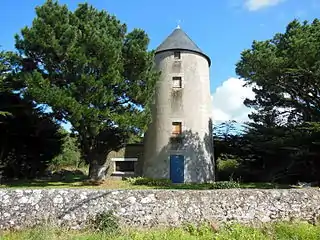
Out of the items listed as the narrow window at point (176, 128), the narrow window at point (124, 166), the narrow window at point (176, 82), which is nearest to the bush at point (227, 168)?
the narrow window at point (176, 128)

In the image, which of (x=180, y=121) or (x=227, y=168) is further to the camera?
(x=227, y=168)

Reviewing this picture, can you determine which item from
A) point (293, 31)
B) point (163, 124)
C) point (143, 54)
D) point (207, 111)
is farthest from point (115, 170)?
point (293, 31)

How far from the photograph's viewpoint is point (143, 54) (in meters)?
22.2

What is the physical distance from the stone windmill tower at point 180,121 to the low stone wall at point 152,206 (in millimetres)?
16257

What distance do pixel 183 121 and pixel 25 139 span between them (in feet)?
38.6

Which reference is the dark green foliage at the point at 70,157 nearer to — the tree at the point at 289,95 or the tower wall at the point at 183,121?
the tower wall at the point at 183,121

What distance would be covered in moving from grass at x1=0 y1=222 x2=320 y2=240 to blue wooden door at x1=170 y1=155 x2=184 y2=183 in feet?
54.7

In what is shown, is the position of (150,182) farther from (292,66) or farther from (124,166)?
(292,66)

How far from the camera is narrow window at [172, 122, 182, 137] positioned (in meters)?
26.2

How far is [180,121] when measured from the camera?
26.3 m

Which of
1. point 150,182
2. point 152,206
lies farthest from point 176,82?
point 152,206

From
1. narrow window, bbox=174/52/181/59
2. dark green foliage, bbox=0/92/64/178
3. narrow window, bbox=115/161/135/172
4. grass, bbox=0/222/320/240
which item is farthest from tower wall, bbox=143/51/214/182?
grass, bbox=0/222/320/240

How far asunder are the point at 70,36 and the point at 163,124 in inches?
380

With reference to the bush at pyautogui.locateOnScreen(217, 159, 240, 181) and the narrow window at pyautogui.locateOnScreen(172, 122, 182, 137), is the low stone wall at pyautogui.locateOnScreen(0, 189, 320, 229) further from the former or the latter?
the bush at pyautogui.locateOnScreen(217, 159, 240, 181)
